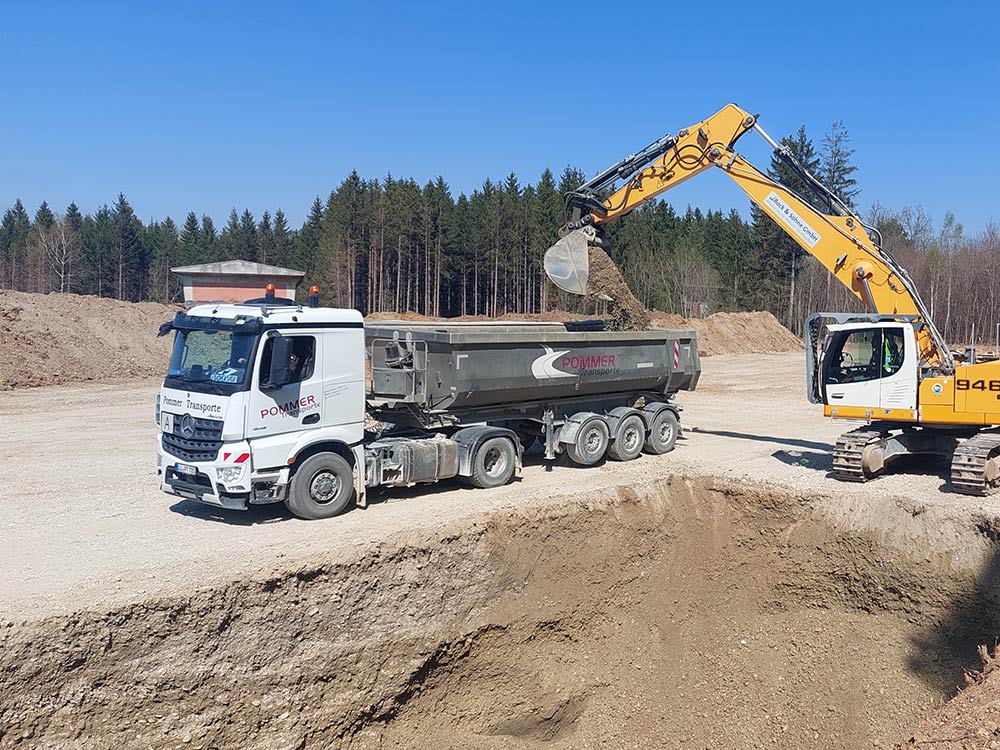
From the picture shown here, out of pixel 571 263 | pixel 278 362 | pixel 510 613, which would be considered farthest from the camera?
pixel 571 263

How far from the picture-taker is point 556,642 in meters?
10.5

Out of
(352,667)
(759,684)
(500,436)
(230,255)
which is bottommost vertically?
(759,684)

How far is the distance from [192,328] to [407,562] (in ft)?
14.0

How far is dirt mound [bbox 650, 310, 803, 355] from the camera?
4369 cm

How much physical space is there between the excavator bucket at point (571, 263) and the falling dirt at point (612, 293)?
701mm

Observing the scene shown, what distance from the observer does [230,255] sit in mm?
76812

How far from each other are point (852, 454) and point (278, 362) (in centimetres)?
889

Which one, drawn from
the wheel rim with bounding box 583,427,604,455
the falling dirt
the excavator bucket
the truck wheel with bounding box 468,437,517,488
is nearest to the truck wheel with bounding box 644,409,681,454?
the wheel rim with bounding box 583,427,604,455

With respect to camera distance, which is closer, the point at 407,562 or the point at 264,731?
the point at 264,731

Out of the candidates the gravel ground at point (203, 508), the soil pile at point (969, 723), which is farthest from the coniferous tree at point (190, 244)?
the soil pile at point (969, 723)

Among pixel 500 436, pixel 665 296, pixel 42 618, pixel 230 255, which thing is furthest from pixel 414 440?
pixel 230 255

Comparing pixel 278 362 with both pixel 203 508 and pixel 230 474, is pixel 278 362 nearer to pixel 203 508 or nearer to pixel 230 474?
pixel 230 474

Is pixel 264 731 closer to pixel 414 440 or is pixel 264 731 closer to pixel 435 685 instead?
pixel 435 685

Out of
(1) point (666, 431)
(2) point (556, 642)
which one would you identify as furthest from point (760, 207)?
(2) point (556, 642)
